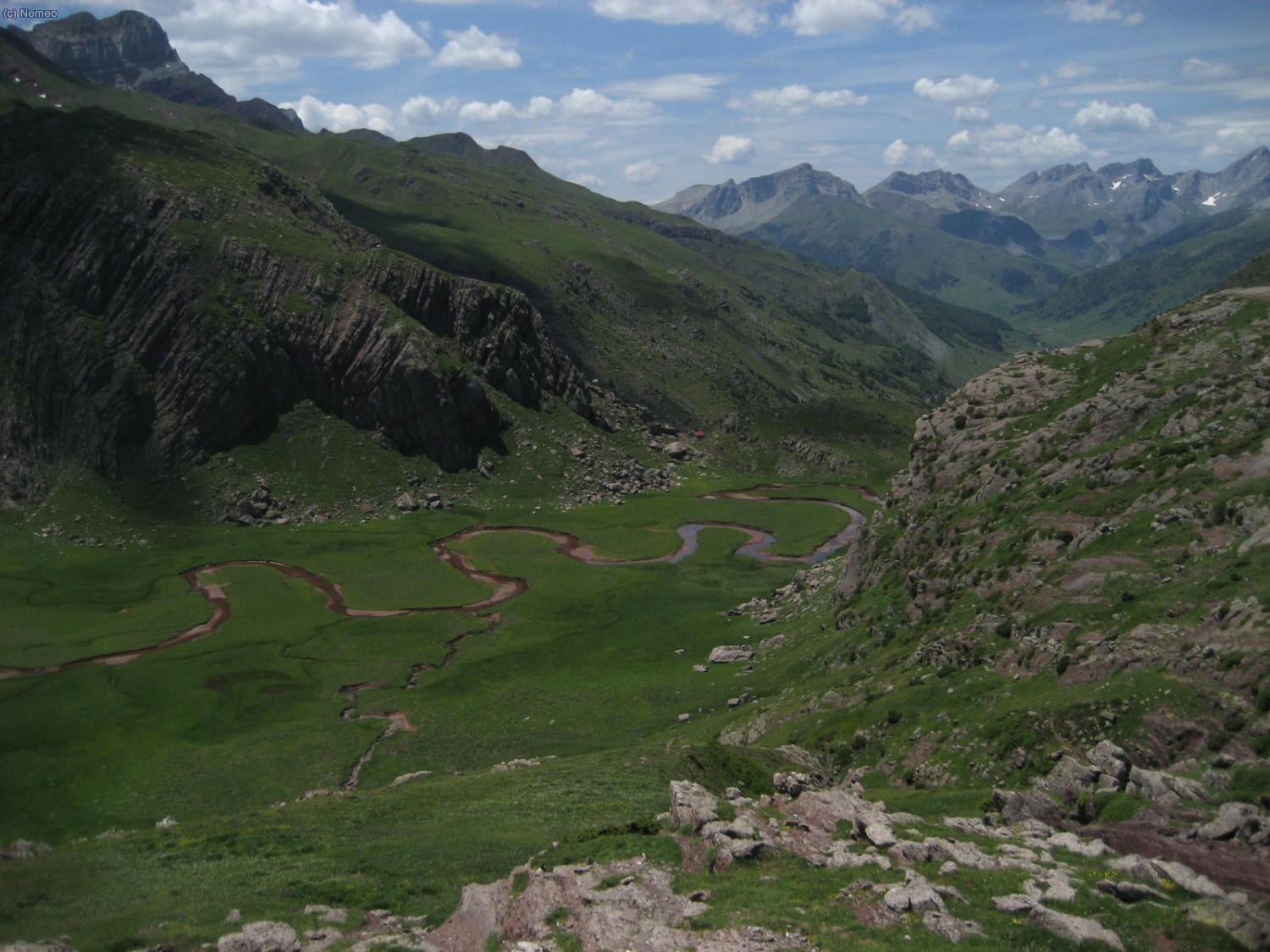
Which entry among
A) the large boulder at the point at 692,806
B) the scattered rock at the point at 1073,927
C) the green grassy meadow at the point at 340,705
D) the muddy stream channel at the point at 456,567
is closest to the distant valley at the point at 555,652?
the scattered rock at the point at 1073,927

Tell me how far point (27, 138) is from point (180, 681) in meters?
151

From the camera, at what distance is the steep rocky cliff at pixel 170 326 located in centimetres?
16700

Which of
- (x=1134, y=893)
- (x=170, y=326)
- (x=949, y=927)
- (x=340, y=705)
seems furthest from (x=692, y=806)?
(x=170, y=326)

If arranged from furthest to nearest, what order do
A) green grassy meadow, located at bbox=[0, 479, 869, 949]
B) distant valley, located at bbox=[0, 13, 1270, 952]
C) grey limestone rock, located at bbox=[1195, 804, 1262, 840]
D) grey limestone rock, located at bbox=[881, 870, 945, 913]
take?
green grassy meadow, located at bbox=[0, 479, 869, 949] → distant valley, located at bbox=[0, 13, 1270, 952] → grey limestone rock, located at bbox=[1195, 804, 1262, 840] → grey limestone rock, located at bbox=[881, 870, 945, 913]

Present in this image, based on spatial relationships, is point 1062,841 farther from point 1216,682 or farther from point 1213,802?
point 1216,682

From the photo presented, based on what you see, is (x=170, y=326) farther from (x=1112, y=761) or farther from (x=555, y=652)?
(x=1112, y=761)

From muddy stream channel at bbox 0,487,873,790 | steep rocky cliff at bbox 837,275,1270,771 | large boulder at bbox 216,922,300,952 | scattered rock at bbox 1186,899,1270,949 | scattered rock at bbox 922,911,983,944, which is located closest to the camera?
scattered rock at bbox 1186,899,1270,949

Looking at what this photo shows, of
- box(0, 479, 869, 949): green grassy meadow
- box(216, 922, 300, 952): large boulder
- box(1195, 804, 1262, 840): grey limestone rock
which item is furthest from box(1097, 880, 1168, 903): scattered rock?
box(216, 922, 300, 952): large boulder

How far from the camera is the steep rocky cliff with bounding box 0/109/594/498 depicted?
6575 inches

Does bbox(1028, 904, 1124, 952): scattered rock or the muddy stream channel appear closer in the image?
bbox(1028, 904, 1124, 952): scattered rock

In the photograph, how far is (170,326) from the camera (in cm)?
17562

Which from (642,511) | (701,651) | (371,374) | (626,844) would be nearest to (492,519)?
(642,511)

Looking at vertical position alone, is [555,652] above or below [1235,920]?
below

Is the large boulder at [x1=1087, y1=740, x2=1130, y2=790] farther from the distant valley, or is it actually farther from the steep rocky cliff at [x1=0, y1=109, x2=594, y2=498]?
the steep rocky cliff at [x1=0, y1=109, x2=594, y2=498]
